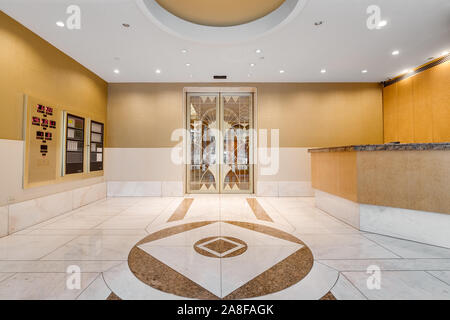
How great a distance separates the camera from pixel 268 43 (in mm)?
3887

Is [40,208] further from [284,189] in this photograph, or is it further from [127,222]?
[284,189]

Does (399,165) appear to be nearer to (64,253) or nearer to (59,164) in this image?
(64,253)

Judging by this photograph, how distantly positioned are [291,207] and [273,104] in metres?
3.00

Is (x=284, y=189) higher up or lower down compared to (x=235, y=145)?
lower down

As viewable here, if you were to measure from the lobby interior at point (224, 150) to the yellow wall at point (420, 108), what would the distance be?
0.03m

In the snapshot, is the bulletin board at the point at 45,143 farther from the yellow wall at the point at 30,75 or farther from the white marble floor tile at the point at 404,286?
the white marble floor tile at the point at 404,286

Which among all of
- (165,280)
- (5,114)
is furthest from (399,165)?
(5,114)

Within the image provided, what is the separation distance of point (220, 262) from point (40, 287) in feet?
5.07

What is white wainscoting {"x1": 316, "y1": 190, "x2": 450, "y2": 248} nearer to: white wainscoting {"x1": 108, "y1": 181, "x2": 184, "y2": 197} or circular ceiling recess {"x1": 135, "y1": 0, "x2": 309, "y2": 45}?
circular ceiling recess {"x1": 135, "y1": 0, "x2": 309, "y2": 45}

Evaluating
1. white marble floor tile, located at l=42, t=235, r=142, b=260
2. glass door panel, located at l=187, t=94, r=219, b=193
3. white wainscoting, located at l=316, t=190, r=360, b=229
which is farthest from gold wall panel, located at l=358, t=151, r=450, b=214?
glass door panel, located at l=187, t=94, r=219, b=193

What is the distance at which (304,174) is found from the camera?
5.92m

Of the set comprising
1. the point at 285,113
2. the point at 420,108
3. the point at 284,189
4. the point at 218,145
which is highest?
the point at 285,113

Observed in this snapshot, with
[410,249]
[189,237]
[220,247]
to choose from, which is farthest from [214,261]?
[410,249]

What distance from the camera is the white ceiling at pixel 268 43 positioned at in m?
3.03
